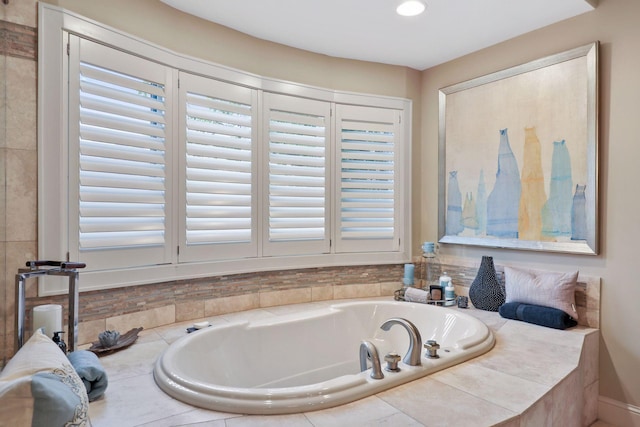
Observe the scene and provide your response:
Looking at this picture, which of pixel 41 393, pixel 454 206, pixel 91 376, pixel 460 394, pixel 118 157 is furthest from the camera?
pixel 454 206

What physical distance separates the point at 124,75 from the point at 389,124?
77.0 inches

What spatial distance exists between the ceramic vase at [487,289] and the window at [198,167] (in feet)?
2.21

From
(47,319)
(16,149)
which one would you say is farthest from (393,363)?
(16,149)

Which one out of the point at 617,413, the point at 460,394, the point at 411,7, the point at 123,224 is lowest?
the point at 617,413

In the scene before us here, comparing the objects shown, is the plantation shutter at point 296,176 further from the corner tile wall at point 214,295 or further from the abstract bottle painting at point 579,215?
the abstract bottle painting at point 579,215

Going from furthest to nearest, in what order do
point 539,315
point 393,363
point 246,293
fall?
point 246,293 < point 539,315 < point 393,363

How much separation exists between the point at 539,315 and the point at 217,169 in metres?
2.15

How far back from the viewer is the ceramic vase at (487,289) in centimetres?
265

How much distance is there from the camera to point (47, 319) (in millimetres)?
1594

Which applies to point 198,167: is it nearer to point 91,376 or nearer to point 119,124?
point 119,124

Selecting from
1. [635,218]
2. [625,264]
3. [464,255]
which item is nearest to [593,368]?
[625,264]

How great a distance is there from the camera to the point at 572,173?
237 centimetres

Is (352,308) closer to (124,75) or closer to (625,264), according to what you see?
(625,264)

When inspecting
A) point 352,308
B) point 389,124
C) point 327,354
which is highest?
point 389,124
